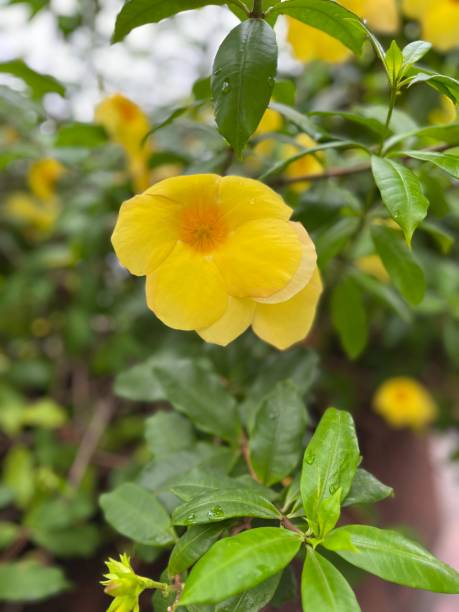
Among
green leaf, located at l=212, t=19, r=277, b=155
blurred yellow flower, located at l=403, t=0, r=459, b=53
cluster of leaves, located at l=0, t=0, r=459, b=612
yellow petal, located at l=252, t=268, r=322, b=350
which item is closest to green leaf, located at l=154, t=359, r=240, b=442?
cluster of leaves, located at l=0, t=0, r=459, b=612


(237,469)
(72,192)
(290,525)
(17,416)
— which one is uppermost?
(290,525)

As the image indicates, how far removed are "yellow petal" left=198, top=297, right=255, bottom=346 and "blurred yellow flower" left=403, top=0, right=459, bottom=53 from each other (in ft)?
1.79

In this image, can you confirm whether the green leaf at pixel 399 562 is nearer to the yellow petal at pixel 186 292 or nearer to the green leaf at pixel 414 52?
the yellow petal at pixel 186 292

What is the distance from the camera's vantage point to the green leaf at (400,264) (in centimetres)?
51

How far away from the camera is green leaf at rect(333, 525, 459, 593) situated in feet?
1.07

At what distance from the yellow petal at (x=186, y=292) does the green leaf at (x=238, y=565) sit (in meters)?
0.16

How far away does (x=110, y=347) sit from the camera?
1091 mm

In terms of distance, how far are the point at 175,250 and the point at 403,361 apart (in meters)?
0.82

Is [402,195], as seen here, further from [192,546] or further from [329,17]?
[192,546]

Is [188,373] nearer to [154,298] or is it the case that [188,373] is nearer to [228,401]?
[228,401]

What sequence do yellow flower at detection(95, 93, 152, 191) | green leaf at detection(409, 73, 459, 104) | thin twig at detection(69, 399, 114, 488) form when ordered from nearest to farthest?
green leaf at detection(409, 73, 459, 104) → yellow flower at detection(95, 93, 152, 191) → thin twig at detection(69, 399, 114, 488)

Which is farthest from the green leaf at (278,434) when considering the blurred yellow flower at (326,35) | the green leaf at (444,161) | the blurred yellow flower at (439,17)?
the blurred yellow flower at (439,17)

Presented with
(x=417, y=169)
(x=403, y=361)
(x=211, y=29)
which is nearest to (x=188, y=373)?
(x=417, y=169)

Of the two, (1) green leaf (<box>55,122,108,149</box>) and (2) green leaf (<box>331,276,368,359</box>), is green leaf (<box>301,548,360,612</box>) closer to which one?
(2) green leaf (<box>331,276,368,359</box>)
